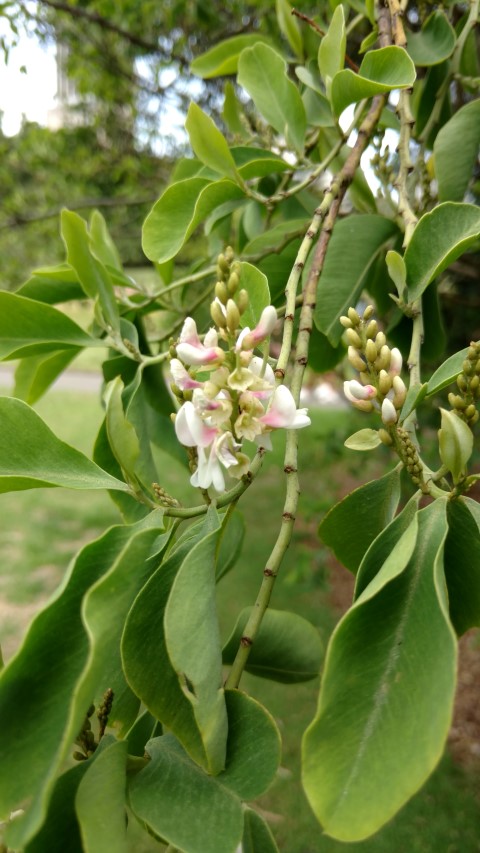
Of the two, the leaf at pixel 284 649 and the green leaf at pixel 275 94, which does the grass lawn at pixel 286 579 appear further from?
the leaf at pixel 284 649

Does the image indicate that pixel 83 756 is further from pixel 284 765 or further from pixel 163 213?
pixel 284 765

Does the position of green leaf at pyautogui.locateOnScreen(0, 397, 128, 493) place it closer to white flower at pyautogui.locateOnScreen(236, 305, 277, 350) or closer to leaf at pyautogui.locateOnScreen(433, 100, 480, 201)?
white flower at pyautogui.locateOnScreen(236, 305, 277, 350)

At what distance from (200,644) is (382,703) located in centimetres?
14

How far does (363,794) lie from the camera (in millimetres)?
462

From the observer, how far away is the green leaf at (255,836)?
22.5 inches

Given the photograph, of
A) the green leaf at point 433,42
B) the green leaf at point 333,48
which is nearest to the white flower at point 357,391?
the green leaf at point 333,48

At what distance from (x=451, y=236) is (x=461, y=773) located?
108 inches

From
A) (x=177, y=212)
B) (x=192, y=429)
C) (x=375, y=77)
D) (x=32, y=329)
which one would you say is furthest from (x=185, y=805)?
(x=375, y=77)

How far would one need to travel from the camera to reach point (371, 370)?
633 mm

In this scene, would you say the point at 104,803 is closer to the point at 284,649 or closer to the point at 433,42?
the point at 284,649

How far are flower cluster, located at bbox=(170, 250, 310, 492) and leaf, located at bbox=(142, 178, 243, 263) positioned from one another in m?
0.34

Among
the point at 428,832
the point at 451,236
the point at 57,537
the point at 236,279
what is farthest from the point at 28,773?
the point at 57,537

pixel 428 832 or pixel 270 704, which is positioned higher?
pixel 270 704

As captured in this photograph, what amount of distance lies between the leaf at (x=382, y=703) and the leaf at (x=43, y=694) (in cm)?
17
